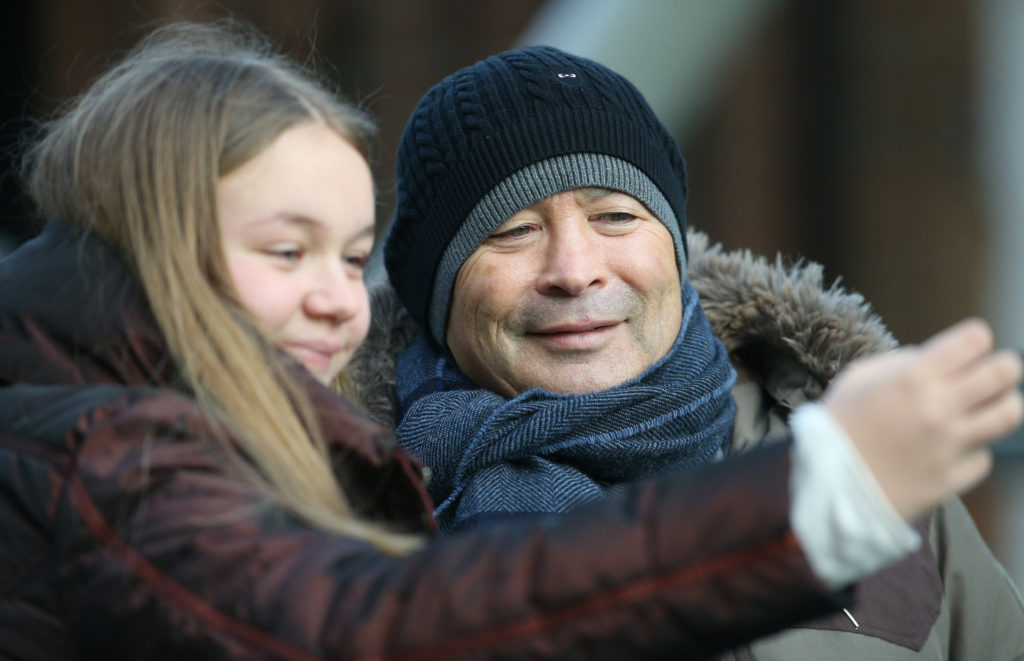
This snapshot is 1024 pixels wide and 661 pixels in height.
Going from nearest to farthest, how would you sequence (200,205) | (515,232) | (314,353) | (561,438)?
(200,205) < (314,353) < (561,438) < (515,232)

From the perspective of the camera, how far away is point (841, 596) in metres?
1.03

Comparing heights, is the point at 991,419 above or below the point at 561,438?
above

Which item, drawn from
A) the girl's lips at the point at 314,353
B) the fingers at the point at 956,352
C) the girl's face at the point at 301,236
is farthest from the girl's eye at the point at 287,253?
the fingers at the point at 956,352

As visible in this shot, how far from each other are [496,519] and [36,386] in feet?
2.78

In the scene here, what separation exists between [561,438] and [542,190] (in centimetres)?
43

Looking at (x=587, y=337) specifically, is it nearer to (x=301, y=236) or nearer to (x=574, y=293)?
(x=574, y=293)

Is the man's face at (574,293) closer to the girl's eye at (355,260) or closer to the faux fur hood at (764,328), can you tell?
the faux fur hood at (764,328)

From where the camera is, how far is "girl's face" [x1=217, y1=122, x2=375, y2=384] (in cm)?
142

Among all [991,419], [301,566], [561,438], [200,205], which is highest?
[991,419]

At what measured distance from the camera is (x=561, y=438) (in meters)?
2.06

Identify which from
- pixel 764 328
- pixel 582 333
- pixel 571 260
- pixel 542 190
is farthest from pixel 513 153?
pixel 764 328

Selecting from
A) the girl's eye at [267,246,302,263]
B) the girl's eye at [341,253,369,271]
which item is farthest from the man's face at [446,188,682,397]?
the girl's eye at [267,246,302,263]

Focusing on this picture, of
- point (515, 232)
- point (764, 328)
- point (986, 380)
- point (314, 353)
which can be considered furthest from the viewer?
point (764, 328)

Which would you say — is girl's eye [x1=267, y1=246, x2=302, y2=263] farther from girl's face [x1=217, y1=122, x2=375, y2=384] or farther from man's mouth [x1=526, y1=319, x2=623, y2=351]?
man's mouth [x1=526, y1=319, x2=623, y2=351]
